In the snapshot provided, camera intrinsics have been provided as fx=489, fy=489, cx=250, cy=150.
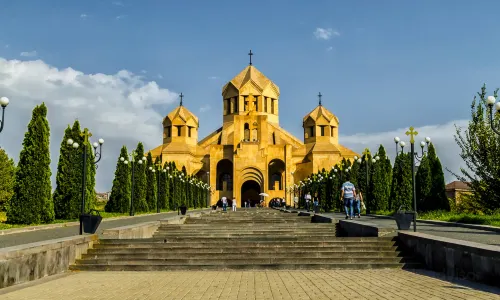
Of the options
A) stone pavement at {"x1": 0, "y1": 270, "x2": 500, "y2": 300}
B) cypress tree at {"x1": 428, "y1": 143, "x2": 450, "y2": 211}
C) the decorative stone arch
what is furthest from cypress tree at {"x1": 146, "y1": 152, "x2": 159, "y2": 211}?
the decorative stone arch

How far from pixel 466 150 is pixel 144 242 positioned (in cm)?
1508

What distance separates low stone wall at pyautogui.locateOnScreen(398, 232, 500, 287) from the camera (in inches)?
255

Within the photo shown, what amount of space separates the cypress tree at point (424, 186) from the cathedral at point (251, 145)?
34.6m

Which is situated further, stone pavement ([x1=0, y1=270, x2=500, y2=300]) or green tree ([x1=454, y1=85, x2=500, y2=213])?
green tree ([x1=454, y1=85, x2=500, y2=213])

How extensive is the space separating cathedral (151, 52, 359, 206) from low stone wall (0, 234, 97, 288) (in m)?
50.1

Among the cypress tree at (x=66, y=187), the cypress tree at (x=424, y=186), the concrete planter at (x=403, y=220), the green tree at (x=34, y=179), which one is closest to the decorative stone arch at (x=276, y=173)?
the cypress tree at (x=424, y=186)

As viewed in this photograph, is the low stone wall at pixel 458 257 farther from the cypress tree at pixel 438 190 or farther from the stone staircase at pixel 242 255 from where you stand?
the cypress tree at pixel 438 190

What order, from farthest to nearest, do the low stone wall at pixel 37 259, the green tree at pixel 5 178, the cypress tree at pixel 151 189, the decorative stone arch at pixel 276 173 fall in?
the decorative stone arch at pixel 276 173 < the green tree at pixel 5 178 < the cypress tree at pixel 151 189 < the low stone wall at pixel 37 259

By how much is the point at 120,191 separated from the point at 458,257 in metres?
23.8

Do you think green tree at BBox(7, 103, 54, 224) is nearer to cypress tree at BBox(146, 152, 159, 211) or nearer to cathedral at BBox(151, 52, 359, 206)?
cypress tree at BBox(146, 152, 159, 211)

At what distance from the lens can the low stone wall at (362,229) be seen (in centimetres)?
1016

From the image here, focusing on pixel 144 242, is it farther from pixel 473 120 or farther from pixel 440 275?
pixel 473 120

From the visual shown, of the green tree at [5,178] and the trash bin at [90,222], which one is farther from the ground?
the green tree at [5,178]

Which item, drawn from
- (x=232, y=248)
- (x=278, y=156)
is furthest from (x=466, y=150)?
(x=278, y=156)
